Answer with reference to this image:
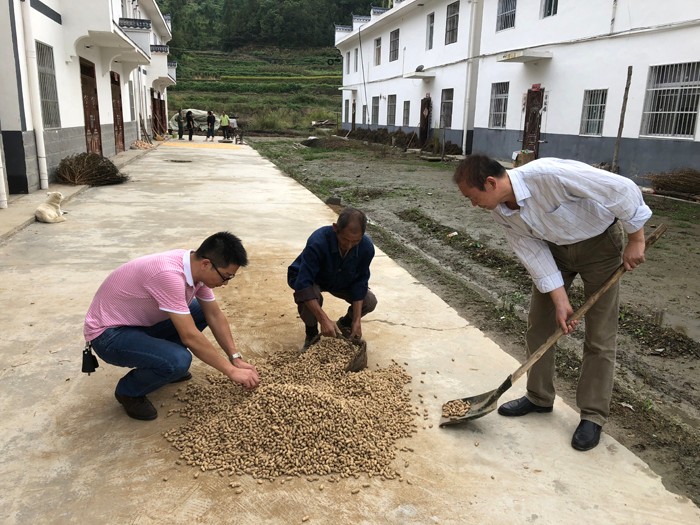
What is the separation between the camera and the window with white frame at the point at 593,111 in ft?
40.1

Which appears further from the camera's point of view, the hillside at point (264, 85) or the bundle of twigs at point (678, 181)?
the hillside at point (264, 85)

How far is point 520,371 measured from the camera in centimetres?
257

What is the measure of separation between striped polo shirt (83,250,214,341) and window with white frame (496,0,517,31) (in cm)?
1529

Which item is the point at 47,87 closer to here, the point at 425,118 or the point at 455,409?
the point at 455,409

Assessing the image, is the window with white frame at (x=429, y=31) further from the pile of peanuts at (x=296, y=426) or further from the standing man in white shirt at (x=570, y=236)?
the pile of peanuts at (x=296, y=426)

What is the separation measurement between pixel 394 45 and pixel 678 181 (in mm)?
17656

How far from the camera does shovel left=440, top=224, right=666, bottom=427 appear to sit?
2469mm

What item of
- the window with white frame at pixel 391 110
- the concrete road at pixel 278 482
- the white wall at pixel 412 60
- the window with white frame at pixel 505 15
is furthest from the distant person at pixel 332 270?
the window with white frame at pixel 391 110

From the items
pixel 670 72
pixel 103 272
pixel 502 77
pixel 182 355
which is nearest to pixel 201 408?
pixel 182 355

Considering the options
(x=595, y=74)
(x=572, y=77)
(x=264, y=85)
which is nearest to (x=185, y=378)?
(x=595, y=74)

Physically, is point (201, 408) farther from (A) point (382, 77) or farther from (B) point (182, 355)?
(A) point (382, 77)

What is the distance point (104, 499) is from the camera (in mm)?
2145

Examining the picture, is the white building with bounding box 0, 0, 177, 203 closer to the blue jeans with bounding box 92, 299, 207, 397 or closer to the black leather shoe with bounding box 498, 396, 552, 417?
the blue jeans with bounding box 92, 299, 207, 397

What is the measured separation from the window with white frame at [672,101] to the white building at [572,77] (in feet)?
0.06
